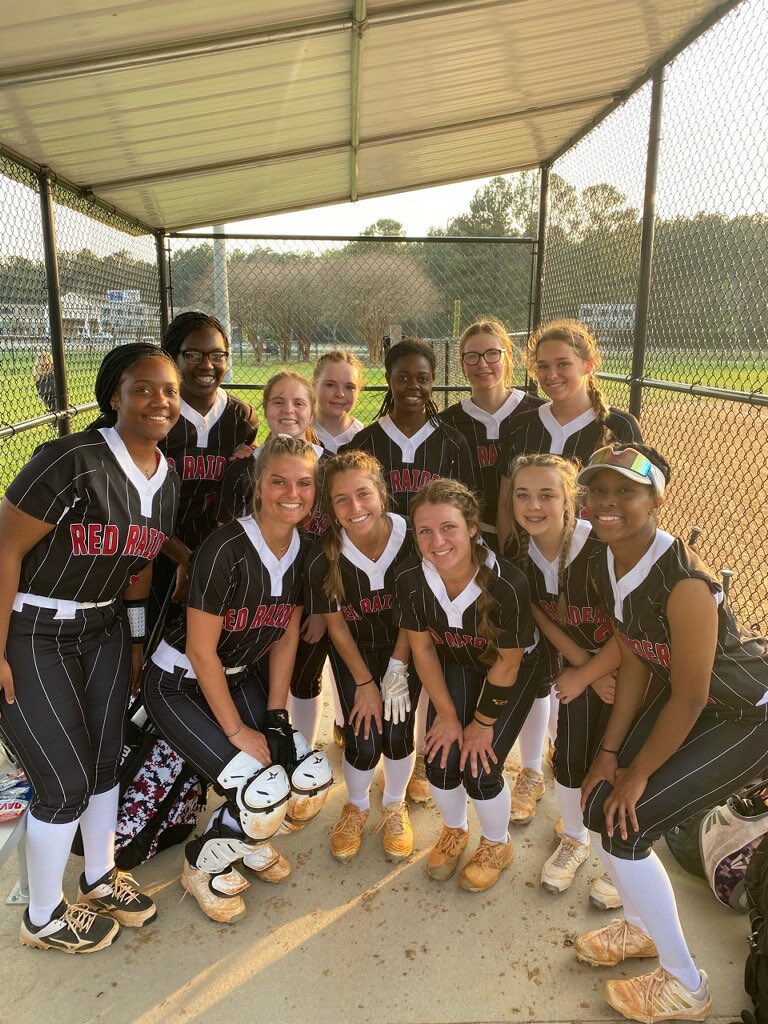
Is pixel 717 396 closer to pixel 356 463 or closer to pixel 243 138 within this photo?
pixel 356 463

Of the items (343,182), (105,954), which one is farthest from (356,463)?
(343,182)

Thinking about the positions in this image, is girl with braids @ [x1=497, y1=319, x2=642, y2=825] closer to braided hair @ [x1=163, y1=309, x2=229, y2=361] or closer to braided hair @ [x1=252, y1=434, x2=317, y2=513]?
braided hair @ [x1=252, y1=434, x2=317, y2=513]

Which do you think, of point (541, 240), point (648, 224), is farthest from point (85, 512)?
point (541, 240)

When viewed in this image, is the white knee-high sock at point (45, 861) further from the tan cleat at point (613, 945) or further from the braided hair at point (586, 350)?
the braided hair at point (586, 350)

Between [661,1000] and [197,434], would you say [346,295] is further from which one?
[661,1000]

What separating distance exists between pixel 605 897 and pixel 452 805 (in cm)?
55

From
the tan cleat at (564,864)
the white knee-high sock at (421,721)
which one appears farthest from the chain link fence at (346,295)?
the tan cleat at (564,864)

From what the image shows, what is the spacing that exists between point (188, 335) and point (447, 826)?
2185 mm

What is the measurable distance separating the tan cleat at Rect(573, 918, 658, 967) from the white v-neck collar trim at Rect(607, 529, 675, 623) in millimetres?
916

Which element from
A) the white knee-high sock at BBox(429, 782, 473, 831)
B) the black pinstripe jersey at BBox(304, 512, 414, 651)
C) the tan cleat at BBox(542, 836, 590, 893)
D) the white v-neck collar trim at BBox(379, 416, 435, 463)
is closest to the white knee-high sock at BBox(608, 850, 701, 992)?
the tan cleat at BBox(542, 836, 590, 893)

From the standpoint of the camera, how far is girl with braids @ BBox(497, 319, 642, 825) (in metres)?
2.77

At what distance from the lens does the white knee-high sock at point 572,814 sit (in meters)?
2.36

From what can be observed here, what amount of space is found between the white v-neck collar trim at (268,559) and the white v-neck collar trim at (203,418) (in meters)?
0.71

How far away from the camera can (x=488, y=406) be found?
3223 mm
